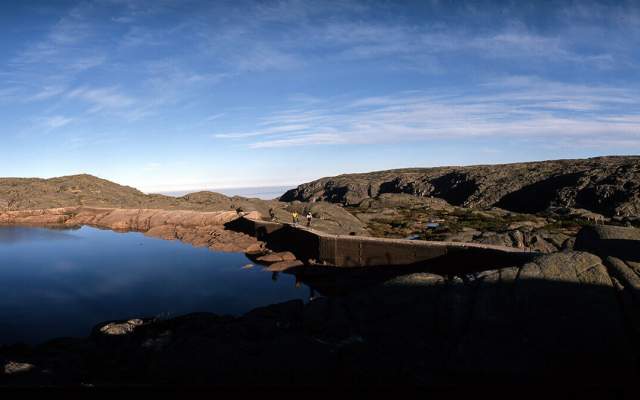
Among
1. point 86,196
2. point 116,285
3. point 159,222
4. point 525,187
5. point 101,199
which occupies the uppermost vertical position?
point 86,196

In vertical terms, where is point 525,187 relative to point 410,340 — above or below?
above

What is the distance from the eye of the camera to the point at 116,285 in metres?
28.8

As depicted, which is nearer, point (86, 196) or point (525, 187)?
point (86, 196)

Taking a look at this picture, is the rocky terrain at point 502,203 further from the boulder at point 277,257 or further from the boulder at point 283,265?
the boulder at point 283,265

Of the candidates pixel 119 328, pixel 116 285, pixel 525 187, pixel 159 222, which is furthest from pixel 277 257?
pixel 525 187

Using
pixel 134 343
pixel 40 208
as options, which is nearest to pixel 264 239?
pixel 134 343

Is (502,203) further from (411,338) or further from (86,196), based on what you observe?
(86,196)

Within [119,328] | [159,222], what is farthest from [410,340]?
[159,222]

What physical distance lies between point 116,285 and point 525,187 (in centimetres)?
8152

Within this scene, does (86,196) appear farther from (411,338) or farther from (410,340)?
(410,340)

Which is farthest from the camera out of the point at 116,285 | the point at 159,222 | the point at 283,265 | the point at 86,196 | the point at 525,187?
the point at 525,187

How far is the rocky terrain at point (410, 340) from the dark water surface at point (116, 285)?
23.1 ft

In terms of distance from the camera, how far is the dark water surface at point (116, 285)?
2183 centimetres

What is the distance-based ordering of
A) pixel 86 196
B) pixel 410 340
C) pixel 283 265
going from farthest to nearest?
pixel 86 196 → pixel 283 265 → pixel 410 340
